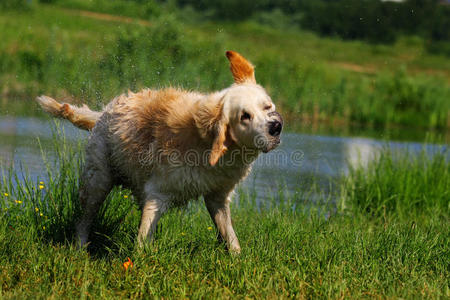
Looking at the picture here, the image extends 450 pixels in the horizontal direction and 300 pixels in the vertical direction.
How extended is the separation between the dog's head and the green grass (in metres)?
0.96

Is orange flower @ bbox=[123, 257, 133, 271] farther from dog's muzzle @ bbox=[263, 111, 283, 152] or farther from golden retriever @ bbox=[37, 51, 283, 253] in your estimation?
dog's muzzle @ bbox=[263, 111, 283, 152]

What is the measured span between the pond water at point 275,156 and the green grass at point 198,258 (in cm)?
81

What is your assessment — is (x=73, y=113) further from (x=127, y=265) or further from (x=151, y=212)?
(x=127, y=265)

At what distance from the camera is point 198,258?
4.61 meters

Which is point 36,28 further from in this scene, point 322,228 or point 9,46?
point 322,228

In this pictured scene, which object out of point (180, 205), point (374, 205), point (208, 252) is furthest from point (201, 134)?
point (374, 205)

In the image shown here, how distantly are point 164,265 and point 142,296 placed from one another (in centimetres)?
41

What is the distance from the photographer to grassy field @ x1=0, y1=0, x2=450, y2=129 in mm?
10234

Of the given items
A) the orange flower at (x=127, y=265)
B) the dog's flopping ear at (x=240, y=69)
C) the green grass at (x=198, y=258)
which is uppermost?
the dog's flopping ear at (x=240, y=69)

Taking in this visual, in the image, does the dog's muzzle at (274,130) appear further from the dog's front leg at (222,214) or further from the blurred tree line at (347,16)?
the blurred tree line at (347,16)

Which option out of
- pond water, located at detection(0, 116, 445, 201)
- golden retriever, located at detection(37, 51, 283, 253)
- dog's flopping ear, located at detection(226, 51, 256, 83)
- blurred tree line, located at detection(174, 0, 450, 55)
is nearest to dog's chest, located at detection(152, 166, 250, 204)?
golden retriever, located at detection(37, 51, 283, 253)

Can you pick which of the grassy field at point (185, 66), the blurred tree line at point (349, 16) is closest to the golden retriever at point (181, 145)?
the grassy field at point (185, 66)

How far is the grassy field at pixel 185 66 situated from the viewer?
1023 cm

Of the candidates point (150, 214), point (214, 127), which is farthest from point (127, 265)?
point (214, 127)
